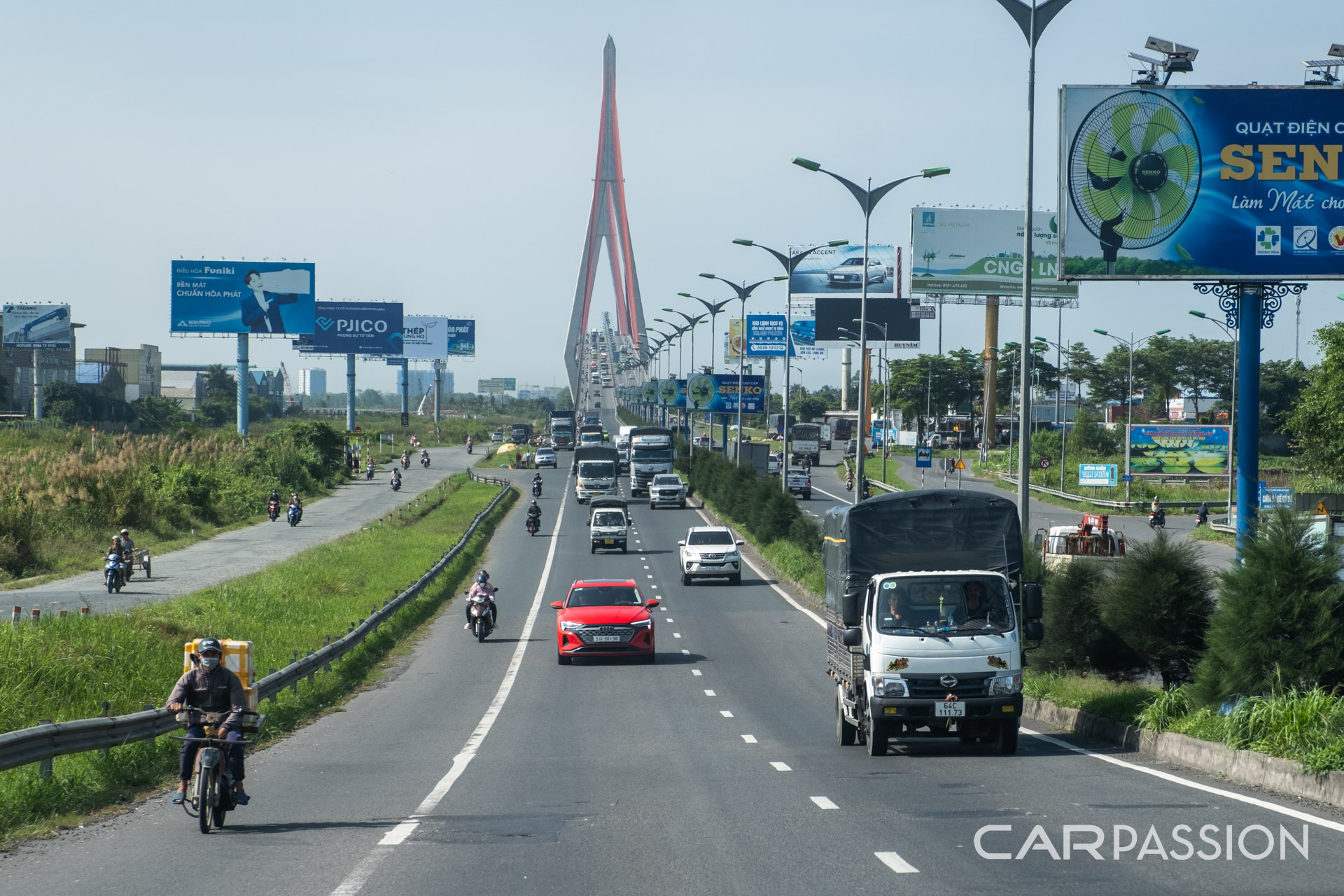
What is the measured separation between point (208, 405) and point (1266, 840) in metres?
173

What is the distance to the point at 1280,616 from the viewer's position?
1418cm

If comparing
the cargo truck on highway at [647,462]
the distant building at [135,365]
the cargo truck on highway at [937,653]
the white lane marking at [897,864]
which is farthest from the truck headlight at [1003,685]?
the distant building at [135,365]

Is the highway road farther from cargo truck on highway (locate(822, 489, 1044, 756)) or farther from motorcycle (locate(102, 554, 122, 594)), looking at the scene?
motorcycle (locate(102, 554, 122, 594))

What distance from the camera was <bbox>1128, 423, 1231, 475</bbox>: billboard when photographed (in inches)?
2921

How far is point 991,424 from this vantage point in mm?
109000

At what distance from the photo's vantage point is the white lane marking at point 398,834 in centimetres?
1028

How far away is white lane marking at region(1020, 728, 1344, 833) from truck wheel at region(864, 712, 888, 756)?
211 cm

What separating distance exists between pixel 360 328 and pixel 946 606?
101839mm

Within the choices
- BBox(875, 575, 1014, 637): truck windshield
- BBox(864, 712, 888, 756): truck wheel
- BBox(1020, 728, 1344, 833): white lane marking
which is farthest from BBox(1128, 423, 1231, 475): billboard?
BBox(864, 712, 888, 756): truck wheel

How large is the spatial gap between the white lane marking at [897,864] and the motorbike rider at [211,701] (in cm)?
504

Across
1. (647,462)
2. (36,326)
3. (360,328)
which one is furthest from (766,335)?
(36,326)

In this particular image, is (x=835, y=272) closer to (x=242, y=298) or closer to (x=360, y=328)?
(x=360, y=328)

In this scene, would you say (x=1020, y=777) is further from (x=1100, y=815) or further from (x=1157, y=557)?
(x=1157, y=557)

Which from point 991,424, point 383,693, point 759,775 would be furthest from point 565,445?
point 759,775
